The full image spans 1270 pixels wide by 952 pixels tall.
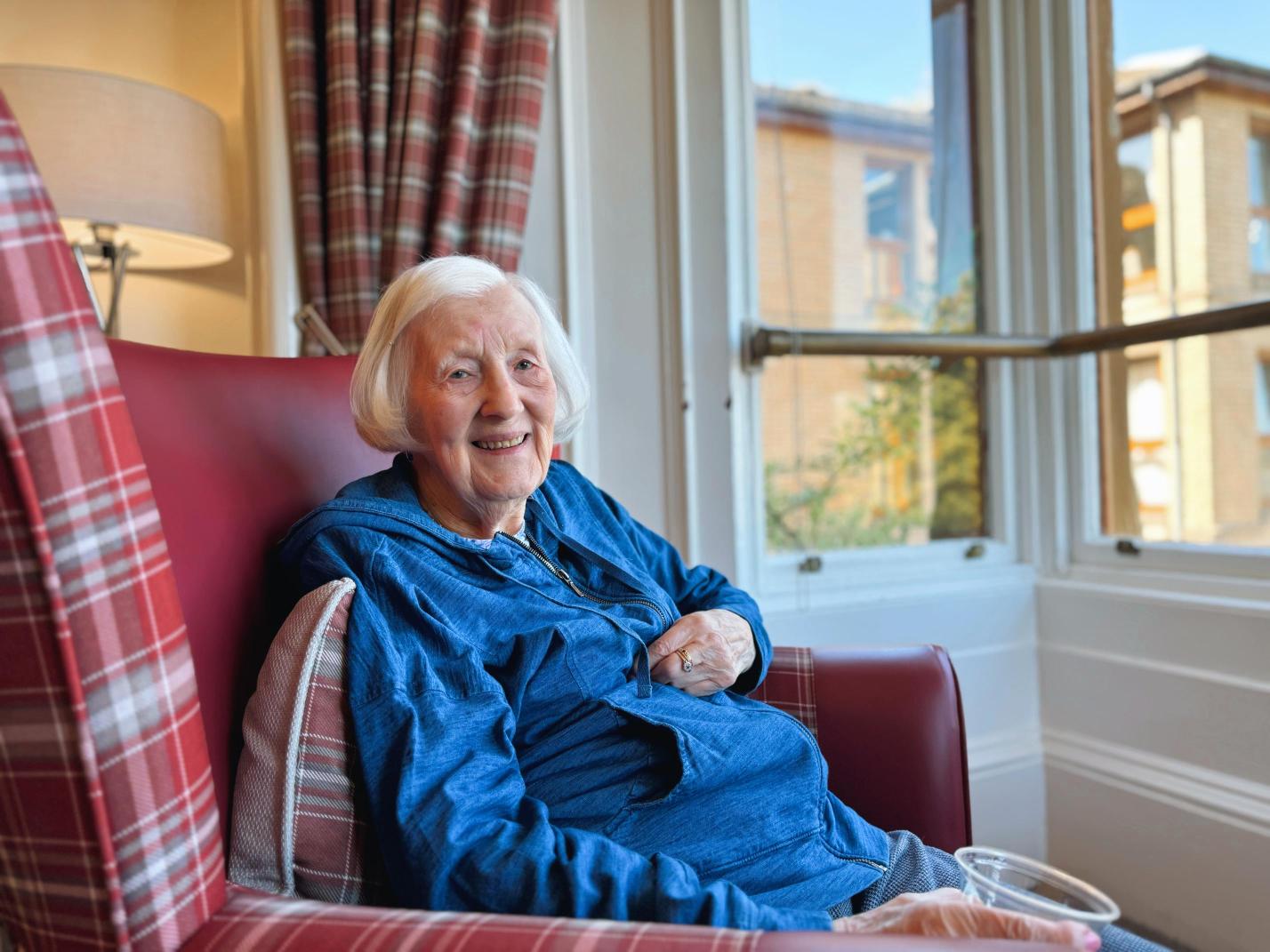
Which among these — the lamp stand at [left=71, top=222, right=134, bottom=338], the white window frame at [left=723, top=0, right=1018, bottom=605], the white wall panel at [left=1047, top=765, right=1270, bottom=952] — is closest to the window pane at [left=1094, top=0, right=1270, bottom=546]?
the white window frame at [left=723, top=0, right=1018, bottom=605]

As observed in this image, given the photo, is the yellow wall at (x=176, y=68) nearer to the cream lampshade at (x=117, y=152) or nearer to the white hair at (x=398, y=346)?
the cream lampshade at (x=117, y=152)

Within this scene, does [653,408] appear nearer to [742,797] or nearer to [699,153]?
[699,153]

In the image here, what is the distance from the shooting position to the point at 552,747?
1.01 meters

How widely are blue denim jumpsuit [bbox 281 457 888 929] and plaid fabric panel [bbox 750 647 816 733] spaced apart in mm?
41

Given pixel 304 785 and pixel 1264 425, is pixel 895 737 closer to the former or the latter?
pixel 304 785

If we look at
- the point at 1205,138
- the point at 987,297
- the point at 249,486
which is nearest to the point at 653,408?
the point at 987,297

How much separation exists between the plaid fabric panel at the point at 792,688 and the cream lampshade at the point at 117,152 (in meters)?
1.25

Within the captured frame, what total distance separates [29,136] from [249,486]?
94 centimetres

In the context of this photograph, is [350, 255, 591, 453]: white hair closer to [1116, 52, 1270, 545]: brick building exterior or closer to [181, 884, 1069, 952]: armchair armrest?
[181, 884, 1069, 952]: armchair armrest

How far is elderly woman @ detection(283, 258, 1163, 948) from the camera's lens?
2.56ft

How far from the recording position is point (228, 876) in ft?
2.65

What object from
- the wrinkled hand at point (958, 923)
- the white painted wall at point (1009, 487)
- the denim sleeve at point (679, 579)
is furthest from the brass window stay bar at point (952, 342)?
the wrinkled hand at point (958, 923)

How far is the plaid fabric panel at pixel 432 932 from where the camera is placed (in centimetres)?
60

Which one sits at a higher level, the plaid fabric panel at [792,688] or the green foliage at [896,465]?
the green foliage at [896,465]
